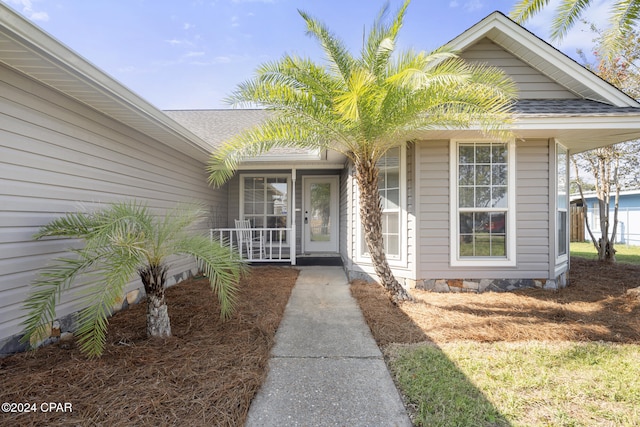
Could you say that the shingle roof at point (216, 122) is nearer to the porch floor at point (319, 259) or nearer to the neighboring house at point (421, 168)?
the neighboring house at point (421, 168)

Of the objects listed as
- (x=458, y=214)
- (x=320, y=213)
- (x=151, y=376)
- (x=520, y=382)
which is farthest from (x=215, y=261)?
(x=320, y=213)

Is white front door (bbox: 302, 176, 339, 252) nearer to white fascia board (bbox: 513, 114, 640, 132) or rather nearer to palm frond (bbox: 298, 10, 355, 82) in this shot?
palm frond (bbox: 298, 10, 355, 82)

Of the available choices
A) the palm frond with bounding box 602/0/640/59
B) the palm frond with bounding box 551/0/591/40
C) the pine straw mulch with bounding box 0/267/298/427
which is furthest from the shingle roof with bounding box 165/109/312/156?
the palm frond with bounding box 602/0/640/59

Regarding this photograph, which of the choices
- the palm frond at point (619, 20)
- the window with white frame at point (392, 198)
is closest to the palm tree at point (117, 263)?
the window with white frame at point (392, 198)

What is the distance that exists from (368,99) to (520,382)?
301cm

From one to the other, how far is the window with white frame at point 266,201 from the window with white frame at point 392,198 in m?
3.39

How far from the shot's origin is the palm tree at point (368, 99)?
341cm

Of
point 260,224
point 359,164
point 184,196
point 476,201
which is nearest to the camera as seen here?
point 359,164

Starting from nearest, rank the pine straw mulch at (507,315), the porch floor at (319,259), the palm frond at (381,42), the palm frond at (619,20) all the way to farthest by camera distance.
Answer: the pine straw mulch at (507,315), the palm frond at (381,42), the palm frond at (619,20), the porch floor at (319,259)

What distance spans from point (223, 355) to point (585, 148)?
745 cm

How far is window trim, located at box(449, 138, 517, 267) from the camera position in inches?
191

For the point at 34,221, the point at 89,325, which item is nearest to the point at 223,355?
the point at 89,325

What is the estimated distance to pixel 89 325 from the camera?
2.29 meters

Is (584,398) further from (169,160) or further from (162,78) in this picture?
(162,78)
